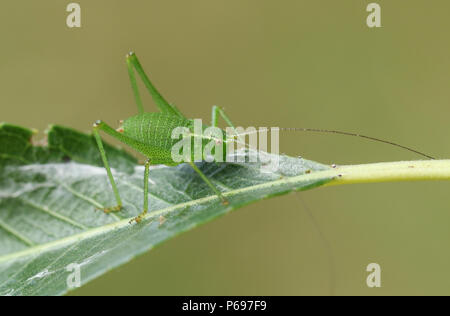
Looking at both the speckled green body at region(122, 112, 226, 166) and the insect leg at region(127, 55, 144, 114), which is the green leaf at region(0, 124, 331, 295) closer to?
the speckled green body at region(122, 112, 226, 166)

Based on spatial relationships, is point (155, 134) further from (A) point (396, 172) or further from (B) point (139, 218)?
(A) point (396, 172)

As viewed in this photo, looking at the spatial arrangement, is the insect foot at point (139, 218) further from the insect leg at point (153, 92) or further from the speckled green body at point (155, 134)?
the insect leg at point (153, 92)

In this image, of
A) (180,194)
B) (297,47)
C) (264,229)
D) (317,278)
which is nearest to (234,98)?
(297,47)

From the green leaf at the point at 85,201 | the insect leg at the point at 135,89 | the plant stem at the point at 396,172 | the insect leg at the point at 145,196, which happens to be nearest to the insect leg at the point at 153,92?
the insect leg at the point at 135,89

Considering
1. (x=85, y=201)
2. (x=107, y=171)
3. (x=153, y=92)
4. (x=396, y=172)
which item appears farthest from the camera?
(x=153, y=92)

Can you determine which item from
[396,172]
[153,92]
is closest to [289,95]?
[153,92]

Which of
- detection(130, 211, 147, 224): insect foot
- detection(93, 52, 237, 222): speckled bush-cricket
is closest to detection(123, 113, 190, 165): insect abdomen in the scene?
detection(93, 52, 237, 222): speckled bush-cricket
